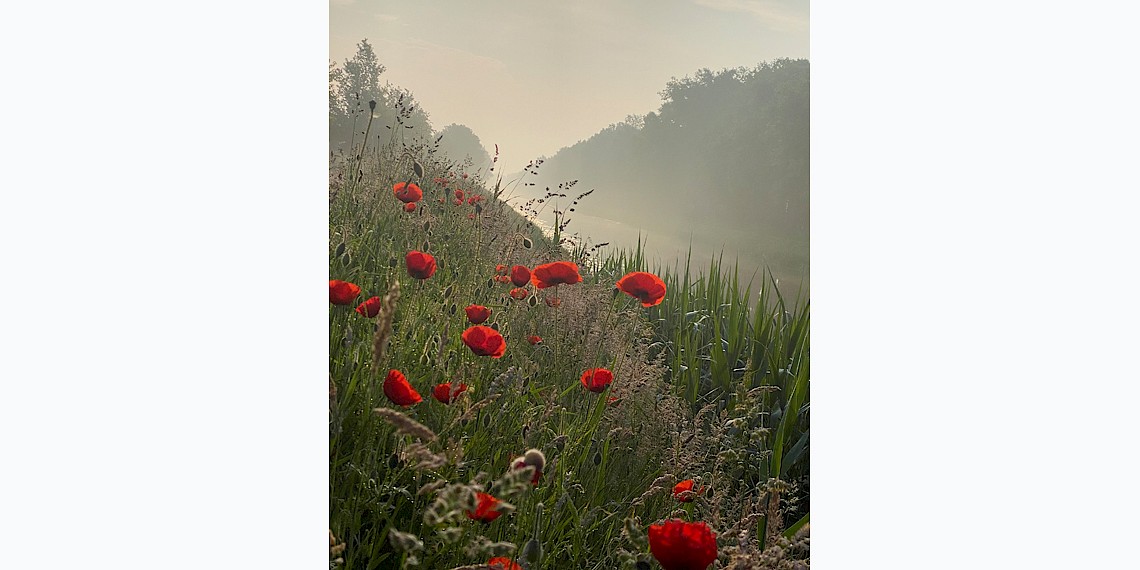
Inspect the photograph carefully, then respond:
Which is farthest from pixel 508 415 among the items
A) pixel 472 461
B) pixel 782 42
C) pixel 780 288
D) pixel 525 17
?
pixel 782 42

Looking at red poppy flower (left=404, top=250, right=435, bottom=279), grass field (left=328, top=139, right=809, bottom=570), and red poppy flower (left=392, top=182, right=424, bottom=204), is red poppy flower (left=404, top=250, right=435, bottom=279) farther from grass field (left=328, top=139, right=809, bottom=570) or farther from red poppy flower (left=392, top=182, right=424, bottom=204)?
red poppy flower (left=392, top=182, right=424, bottom=204)

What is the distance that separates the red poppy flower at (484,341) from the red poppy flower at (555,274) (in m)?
0.18

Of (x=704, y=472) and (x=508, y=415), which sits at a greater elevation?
(x=508, y=415)

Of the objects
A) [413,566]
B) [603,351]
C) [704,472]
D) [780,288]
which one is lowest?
[413,566]

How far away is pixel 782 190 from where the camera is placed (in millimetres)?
2430

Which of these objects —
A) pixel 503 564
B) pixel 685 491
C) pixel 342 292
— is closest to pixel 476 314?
pixel 342 292

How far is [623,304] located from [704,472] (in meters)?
0.51

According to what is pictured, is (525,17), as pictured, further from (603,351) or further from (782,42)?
(603,351)

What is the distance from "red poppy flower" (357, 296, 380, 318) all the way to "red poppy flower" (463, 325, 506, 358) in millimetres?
231

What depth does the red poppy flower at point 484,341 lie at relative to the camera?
2219 mm

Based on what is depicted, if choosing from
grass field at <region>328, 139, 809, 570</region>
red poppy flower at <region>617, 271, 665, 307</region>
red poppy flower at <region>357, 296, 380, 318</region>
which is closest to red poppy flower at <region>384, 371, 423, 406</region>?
grass field at <region>328, 139, 809, 570</region>

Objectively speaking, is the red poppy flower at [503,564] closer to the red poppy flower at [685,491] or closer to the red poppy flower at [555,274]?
the red poppy flower at [685,491]

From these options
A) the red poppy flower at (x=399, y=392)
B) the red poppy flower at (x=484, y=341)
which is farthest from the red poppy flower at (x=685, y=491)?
the red poppy flower at (x=399, y=392)

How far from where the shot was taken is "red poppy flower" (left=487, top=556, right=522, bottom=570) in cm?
199
